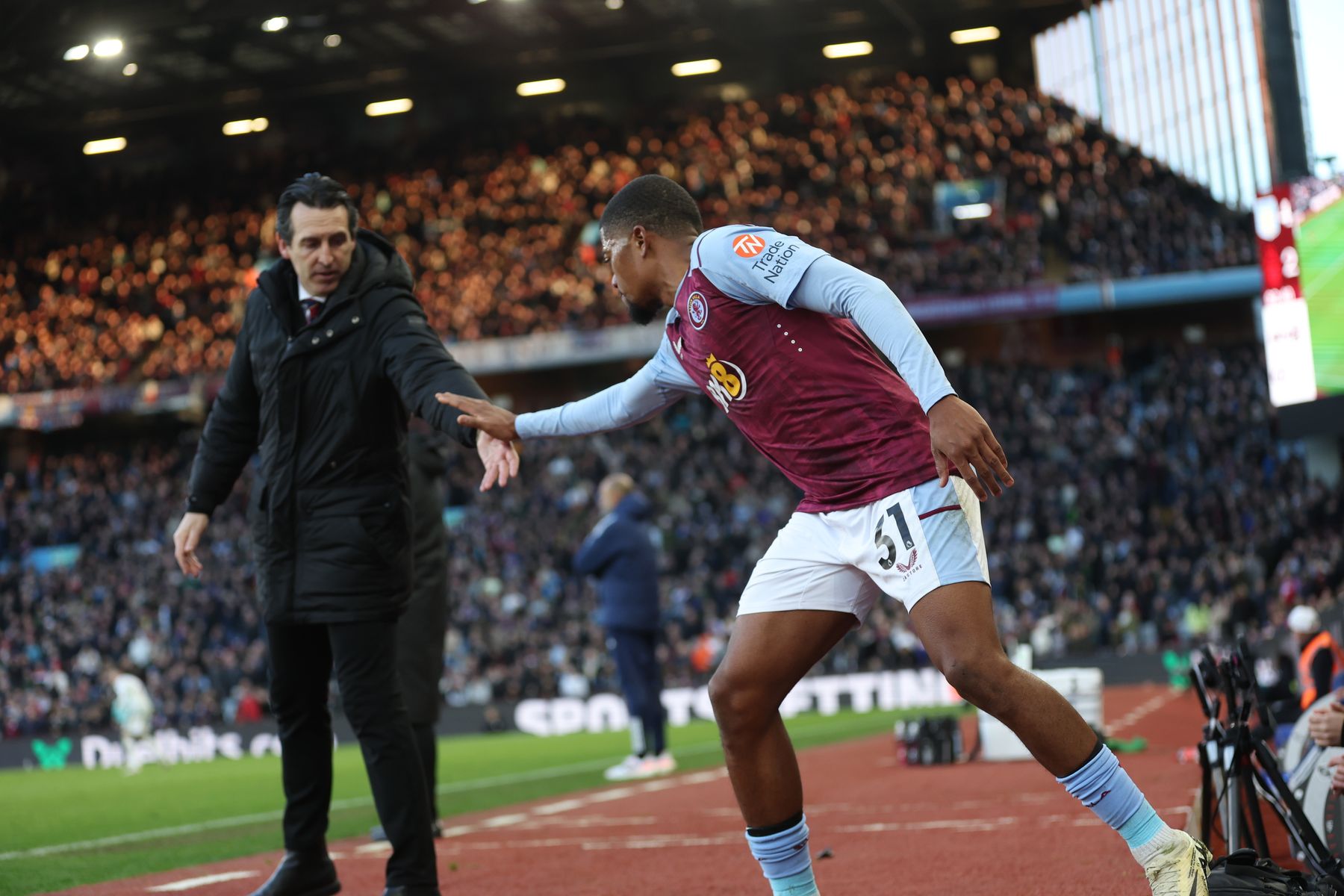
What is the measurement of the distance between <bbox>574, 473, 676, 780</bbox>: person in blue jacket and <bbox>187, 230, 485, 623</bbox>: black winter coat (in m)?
5.87

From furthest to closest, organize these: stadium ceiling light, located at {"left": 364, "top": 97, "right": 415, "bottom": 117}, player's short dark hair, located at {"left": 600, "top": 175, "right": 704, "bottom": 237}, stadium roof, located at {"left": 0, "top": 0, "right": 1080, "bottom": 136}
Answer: stadium ceiling light, located at {"left": 364, "top": 97, "right": 415, "bottom": 117} < stadium roof, located at {"left": 0, "top": 0, "right": 1080, "bottom": 136} < player's short dark hair, located at {"left": 600, "top": 175, "right": 704, "bottom": 237}

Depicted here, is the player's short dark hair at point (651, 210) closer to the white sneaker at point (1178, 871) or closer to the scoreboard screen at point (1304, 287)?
the white sneaker at point (1178, 871)

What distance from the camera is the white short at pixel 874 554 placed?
3.43m

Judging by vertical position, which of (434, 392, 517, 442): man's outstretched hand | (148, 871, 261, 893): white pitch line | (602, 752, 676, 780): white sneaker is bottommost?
(602, 752, 676, 780): white sneaker

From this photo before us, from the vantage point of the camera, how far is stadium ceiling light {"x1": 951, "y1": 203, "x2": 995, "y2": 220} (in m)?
34.2

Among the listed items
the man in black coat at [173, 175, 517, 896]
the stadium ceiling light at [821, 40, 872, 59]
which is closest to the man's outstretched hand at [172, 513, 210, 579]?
the man in black coat at [173, 175, 517, 896]

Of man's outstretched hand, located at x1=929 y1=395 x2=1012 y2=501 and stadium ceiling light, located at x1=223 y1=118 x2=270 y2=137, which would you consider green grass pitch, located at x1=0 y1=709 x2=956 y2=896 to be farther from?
stadium ceiling light, located at x1=223 y1=118 x2=270 y2=137

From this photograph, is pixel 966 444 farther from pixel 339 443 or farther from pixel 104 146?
pixel 104 146

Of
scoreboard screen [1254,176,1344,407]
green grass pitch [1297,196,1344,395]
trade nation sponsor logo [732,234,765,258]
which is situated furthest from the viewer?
scoreboard screen [1254,176,1344,407]

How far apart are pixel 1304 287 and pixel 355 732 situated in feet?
57.7

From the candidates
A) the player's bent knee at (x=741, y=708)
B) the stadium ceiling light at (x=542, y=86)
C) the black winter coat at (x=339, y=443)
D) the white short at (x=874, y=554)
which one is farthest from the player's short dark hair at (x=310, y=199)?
the stadium ceiling light at (x=542, y=86)

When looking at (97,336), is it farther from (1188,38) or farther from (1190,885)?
(1190,885)

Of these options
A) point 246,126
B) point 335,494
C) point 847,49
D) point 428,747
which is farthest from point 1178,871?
point 246,126

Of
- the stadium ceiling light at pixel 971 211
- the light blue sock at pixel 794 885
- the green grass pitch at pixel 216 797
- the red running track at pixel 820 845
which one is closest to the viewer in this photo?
the light blue sock at pixel 794 885
